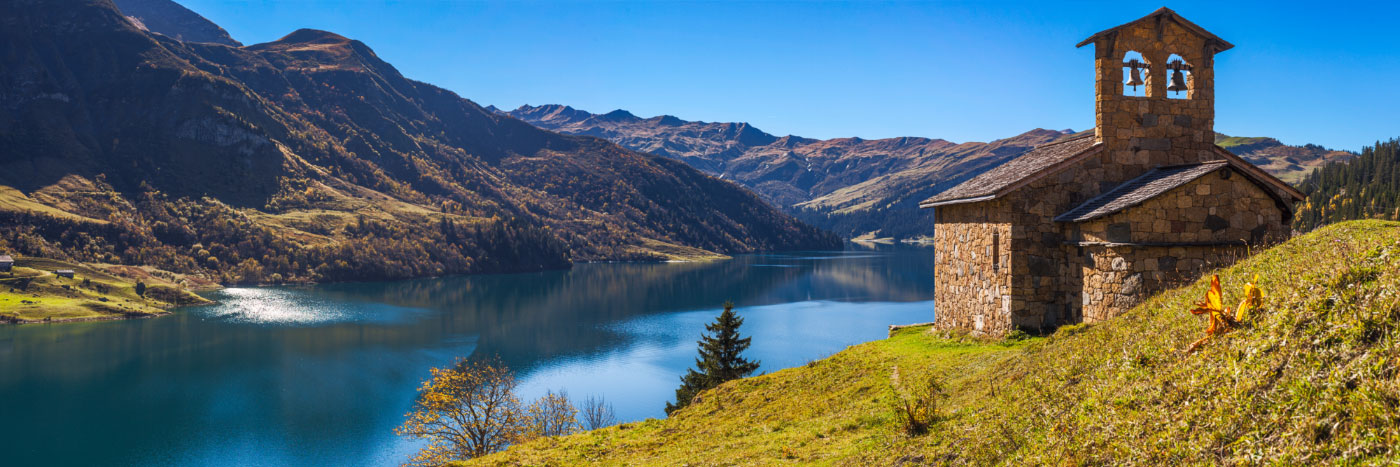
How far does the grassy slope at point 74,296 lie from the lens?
11331 centimetres

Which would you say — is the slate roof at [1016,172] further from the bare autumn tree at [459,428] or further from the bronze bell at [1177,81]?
the bare autumn tree at [459,428]

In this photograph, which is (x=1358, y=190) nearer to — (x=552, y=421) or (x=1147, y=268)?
(x=552, y=421)

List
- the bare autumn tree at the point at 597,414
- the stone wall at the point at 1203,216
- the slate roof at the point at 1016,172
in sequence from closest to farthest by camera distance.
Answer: the stone wall at the point at 1203,216, the slate roof at the point at 1016,172, the bare autumn tree at the point at 597,414

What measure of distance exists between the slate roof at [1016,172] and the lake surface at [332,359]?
1475 inches

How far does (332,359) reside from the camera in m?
80.2

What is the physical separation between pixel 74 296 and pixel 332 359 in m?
81.7

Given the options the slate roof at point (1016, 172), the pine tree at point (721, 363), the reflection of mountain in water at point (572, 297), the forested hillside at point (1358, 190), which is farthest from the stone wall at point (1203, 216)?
the forested hillside at point (1358, 190)

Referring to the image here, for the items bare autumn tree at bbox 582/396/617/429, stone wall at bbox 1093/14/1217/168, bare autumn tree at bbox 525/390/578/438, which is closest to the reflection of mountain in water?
bare autumn tree at bbox 582/396/617/429

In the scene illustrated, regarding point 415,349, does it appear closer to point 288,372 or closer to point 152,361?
point 288,372

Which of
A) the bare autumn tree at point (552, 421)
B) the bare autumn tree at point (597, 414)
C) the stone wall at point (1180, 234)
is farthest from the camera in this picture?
the bare autumn tree at point (597, 414)

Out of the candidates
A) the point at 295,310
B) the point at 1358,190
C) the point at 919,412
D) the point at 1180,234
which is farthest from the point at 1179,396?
the point at 1358,190

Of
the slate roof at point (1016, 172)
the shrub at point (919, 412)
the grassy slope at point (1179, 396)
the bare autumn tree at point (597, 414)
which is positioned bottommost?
the bare autumn tree at point (597, 414)

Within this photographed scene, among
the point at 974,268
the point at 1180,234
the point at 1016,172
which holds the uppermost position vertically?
the point at 1016,172

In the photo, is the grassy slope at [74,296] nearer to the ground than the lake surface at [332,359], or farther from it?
farther from it
